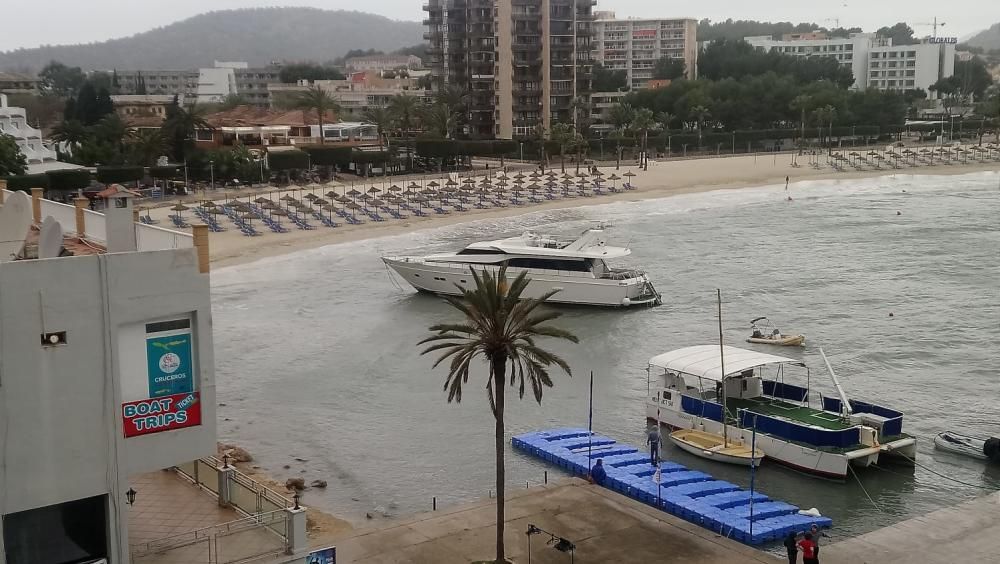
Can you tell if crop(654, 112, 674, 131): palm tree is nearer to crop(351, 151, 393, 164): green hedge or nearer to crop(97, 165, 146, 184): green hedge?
crop(351, 151, 393, 164): green hedge

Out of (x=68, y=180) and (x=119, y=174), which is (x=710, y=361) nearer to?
(x=68, y=180)

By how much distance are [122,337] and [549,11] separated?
134554 mm

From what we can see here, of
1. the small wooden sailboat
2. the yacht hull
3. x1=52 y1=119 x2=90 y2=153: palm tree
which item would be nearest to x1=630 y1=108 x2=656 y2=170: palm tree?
x1=52 y1=119 x2=90 y2=153: palm tree

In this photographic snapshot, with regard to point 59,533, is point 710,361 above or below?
below

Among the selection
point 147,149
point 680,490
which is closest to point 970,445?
point 680,490

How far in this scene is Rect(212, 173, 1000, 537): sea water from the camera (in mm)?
30109

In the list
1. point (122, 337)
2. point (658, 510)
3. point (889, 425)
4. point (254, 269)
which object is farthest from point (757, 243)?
point (122, 337)

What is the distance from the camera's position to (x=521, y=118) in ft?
477

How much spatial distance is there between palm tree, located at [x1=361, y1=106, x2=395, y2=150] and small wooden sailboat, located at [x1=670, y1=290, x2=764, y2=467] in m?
92.4

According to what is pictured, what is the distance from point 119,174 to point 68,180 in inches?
320

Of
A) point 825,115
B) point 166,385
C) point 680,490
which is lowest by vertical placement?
point 680,490

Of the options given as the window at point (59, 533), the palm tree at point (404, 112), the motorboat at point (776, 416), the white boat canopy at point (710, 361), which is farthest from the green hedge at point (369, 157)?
the window at point (59, 533)

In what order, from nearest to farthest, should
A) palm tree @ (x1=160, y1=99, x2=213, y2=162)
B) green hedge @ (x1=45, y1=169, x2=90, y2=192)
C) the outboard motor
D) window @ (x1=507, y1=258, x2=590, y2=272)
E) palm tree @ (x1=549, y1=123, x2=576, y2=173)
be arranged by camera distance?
the outboard motor
window @ (x1=507, y1=258, x2=590, y2=272)
green hedge @ (x1=45, y1=169, x2=90, y2=192)
palm tree @ (x1=160, y1=99, x2=213, y2=162)
palm tree @ (x1=549, y1=123, x2=576, y2=173)

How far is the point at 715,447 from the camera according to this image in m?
31.1
